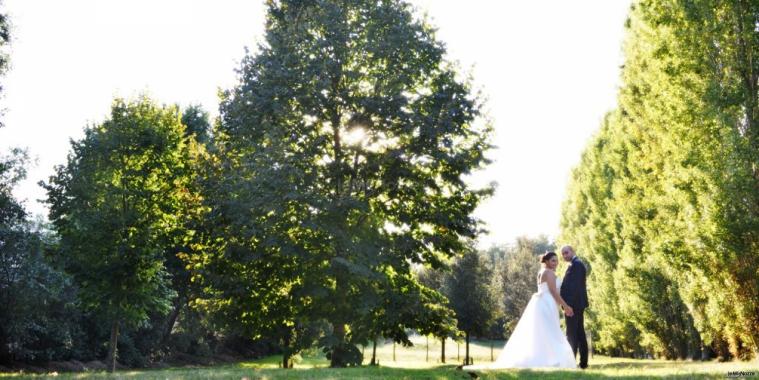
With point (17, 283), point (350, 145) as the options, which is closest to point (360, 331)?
point (350, 145)

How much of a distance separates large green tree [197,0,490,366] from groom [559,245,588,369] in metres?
5.77

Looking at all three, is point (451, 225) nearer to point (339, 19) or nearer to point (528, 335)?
point (528, 335)

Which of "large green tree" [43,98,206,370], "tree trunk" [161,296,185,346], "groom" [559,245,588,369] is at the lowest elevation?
"tree trunk" [161,296,185,346]

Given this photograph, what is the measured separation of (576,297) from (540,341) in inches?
56.2

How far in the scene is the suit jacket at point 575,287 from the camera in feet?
40.3

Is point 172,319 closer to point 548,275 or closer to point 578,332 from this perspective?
point 548,275

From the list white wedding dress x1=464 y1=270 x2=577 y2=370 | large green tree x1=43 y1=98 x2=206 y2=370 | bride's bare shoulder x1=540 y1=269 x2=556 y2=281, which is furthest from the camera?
large green tree x1=43 y1=98 x2=206 y2=370

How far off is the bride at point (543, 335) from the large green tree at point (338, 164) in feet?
14.9

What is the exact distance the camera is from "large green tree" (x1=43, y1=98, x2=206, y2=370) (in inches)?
989

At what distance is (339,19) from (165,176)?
1280 cm

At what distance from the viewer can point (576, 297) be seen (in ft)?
40.3

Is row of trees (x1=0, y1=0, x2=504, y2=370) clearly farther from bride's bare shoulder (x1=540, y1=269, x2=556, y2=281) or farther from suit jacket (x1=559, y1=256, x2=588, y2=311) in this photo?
suit jacket (x1=559, y1=256, x2=588, y2=311)

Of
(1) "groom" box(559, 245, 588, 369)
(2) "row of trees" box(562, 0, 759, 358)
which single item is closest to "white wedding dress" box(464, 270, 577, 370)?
(1) "groom" box(559, 245, 588, 369)

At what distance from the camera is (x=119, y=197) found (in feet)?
85.6
